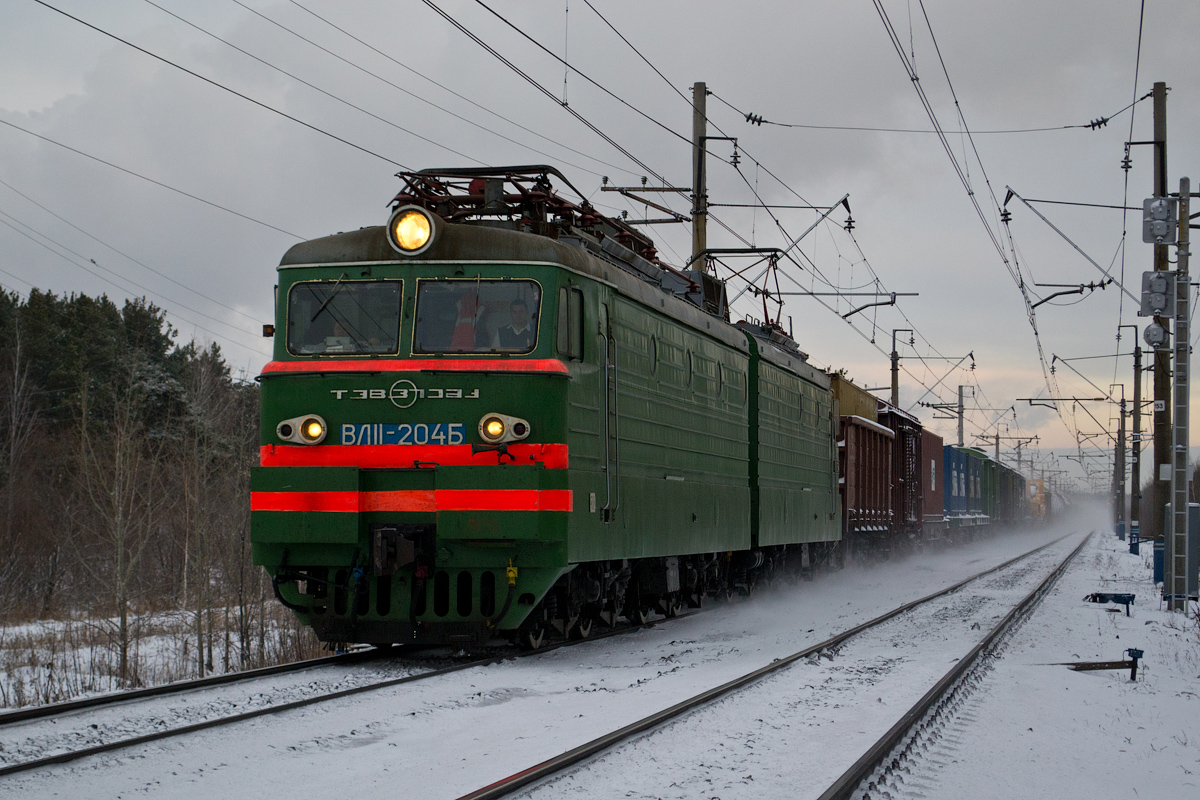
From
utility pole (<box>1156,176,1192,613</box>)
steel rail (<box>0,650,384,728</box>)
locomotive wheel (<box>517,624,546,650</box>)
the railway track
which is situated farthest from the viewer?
utility pole (<box>1156,176,1192,613</box>)

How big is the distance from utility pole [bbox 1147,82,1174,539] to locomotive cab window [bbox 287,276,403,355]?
14.5 meters

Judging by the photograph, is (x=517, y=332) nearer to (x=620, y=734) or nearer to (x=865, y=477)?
(x=620, y=734)

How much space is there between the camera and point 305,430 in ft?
31.4

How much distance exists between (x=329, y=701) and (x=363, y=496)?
2004 millimetres

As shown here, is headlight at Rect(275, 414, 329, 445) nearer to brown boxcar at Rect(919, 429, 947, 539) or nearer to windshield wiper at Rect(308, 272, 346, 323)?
windshield wiper at Rect(308, 272, 346, 323)

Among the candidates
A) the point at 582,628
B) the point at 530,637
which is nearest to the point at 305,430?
the point at 530,637

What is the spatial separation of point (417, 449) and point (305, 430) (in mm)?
957

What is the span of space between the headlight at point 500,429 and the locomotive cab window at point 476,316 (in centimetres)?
59

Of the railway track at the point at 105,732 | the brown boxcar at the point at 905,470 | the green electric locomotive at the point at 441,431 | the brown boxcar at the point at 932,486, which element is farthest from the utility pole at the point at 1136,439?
the railway track at the point at 105,732

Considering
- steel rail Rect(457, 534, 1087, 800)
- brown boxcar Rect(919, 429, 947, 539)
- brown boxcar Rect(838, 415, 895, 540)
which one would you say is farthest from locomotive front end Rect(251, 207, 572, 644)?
brown boxcar Rect(919, 429, 947, 539)

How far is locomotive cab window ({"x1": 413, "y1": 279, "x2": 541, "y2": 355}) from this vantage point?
961 cm

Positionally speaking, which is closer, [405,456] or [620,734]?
[620,734]

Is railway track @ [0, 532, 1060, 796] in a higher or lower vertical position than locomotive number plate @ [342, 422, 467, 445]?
lower

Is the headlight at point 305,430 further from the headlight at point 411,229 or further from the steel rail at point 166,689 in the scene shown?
the steel rail at point 166,689
